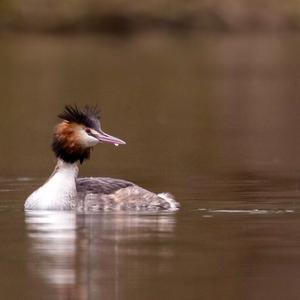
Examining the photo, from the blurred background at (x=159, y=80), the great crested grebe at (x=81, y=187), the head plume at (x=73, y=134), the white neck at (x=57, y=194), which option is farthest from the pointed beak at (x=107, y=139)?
the blurred background at (x=159, y=80)

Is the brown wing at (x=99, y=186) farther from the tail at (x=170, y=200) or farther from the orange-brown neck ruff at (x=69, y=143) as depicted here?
the tail at (x=170, y=200)

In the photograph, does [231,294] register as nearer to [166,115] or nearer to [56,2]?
[166,115]

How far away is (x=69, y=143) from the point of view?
19.2m

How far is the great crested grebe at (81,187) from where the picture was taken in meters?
18.8

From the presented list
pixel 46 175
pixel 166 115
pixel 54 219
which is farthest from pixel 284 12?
pixel 54 219

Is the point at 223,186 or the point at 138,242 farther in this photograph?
the point at 223,186

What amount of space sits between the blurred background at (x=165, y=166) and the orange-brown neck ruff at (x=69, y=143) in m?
0.71

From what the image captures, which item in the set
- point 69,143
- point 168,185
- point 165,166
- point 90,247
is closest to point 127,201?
point 69,143

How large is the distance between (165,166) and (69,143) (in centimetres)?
517

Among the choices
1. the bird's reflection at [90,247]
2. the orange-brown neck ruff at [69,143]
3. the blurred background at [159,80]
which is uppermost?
the blurred background at [159,80]

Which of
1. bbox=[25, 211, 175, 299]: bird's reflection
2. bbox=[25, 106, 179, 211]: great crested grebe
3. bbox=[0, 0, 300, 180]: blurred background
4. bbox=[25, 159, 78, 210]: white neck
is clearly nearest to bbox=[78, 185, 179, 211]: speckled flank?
bbox=[25, 106, 179, 211]: great crested grebe

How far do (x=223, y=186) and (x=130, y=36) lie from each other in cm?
5184

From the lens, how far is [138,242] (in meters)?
16.5

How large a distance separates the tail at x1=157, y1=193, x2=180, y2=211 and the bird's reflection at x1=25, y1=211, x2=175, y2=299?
0.45 meters
